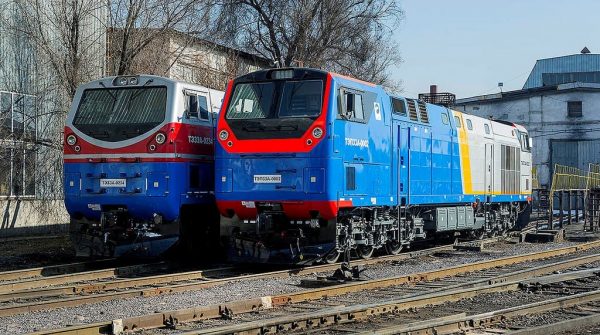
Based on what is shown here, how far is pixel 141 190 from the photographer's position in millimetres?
15047

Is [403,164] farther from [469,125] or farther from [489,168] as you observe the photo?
[489,168]

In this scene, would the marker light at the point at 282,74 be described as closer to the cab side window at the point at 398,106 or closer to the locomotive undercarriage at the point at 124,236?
the cab side window at the point at 398,106

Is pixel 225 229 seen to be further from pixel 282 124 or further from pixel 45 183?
pixel 45 183

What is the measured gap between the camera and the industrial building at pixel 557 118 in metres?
49.9

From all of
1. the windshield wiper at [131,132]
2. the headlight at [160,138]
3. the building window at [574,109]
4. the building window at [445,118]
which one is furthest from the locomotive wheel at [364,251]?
the building window at [574,109]

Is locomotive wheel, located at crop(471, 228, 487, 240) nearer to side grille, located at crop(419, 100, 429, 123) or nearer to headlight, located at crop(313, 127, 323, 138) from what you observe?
side grille, located at crop(419, 100, 429, 123)

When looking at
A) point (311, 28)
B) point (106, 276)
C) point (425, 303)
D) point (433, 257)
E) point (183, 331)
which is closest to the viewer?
point (183, 331)

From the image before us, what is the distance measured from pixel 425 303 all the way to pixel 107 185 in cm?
716

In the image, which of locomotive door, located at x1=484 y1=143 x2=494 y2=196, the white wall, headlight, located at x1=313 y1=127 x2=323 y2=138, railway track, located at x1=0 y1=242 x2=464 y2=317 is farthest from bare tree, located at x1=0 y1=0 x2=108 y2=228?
the white wall

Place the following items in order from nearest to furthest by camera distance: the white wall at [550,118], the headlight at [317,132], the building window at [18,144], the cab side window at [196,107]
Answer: the headlight at [317,132] < the cab side window at [196,107] < the building window at [18,144] < the white wall at [550,118]

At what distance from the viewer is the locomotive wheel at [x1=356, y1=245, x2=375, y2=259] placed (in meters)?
16.7

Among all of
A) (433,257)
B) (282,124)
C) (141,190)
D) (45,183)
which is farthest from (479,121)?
(45,183)

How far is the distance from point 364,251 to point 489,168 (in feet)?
24.4

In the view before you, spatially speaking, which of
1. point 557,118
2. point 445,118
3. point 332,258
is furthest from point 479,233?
point 557,118
